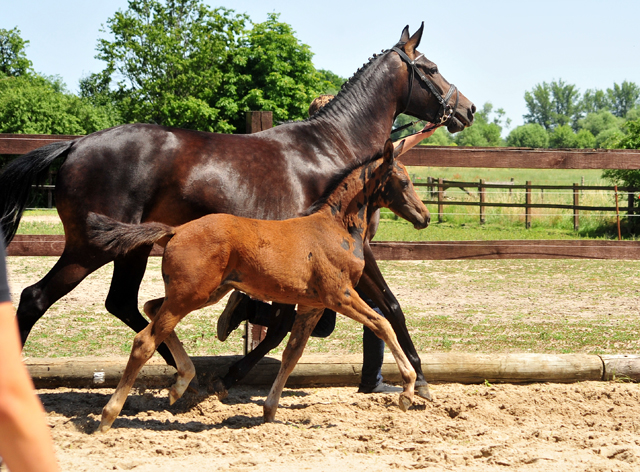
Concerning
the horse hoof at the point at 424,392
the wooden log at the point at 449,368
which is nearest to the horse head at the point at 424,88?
the wooden log at the point at 449,368

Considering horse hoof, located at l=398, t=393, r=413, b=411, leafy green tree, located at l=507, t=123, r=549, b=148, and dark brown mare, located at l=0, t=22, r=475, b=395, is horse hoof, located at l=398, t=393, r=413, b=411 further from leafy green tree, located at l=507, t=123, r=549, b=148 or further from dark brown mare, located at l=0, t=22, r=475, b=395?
leafy green tree, located at l=507, t=123, r=549, b=148

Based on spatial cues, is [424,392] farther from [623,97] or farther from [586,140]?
[623,97]

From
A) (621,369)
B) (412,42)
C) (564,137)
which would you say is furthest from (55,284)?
(564,137)

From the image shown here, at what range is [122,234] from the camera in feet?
11.5

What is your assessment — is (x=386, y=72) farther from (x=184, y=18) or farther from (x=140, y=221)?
(x=184, y=18)

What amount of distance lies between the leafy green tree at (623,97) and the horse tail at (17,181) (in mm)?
138586

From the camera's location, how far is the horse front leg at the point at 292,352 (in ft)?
12.7

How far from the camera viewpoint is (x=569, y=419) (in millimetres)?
3836

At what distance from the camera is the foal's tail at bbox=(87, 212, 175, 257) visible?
3.47 m

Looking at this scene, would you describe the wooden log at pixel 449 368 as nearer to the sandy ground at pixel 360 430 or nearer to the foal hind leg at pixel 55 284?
the sandy ground at pixel 360 430

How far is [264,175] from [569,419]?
2.44 metres

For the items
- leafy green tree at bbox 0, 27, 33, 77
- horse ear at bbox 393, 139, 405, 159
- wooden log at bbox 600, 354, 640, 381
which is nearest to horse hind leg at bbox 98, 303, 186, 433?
horse ear at bbox 393, 139, 405, 159

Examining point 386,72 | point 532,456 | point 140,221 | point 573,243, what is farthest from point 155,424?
point 573,243

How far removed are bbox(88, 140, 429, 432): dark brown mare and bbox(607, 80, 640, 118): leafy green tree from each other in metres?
138
